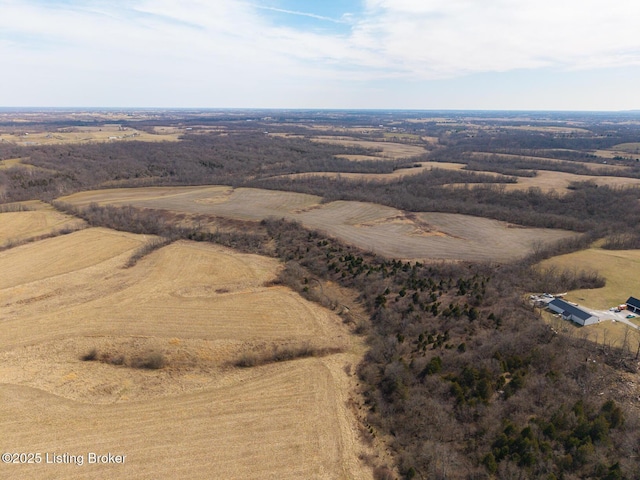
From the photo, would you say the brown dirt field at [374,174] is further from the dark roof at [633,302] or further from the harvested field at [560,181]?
the dark roof at [633,302]

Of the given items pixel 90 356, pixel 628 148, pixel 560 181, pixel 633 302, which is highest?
pixel 628 148

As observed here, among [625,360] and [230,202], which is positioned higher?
[230,202]

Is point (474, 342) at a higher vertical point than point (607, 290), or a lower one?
lower

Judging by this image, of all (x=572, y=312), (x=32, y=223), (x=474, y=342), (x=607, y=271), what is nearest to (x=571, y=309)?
(x=572, y=312)

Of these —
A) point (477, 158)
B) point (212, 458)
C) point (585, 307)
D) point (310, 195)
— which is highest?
point (477, 158)

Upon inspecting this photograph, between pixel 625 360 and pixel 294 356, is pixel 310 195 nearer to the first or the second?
pixel 294 356

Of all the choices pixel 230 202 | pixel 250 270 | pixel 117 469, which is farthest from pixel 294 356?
pixel 230 202

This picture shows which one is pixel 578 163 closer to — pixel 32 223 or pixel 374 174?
pixel 374 174
